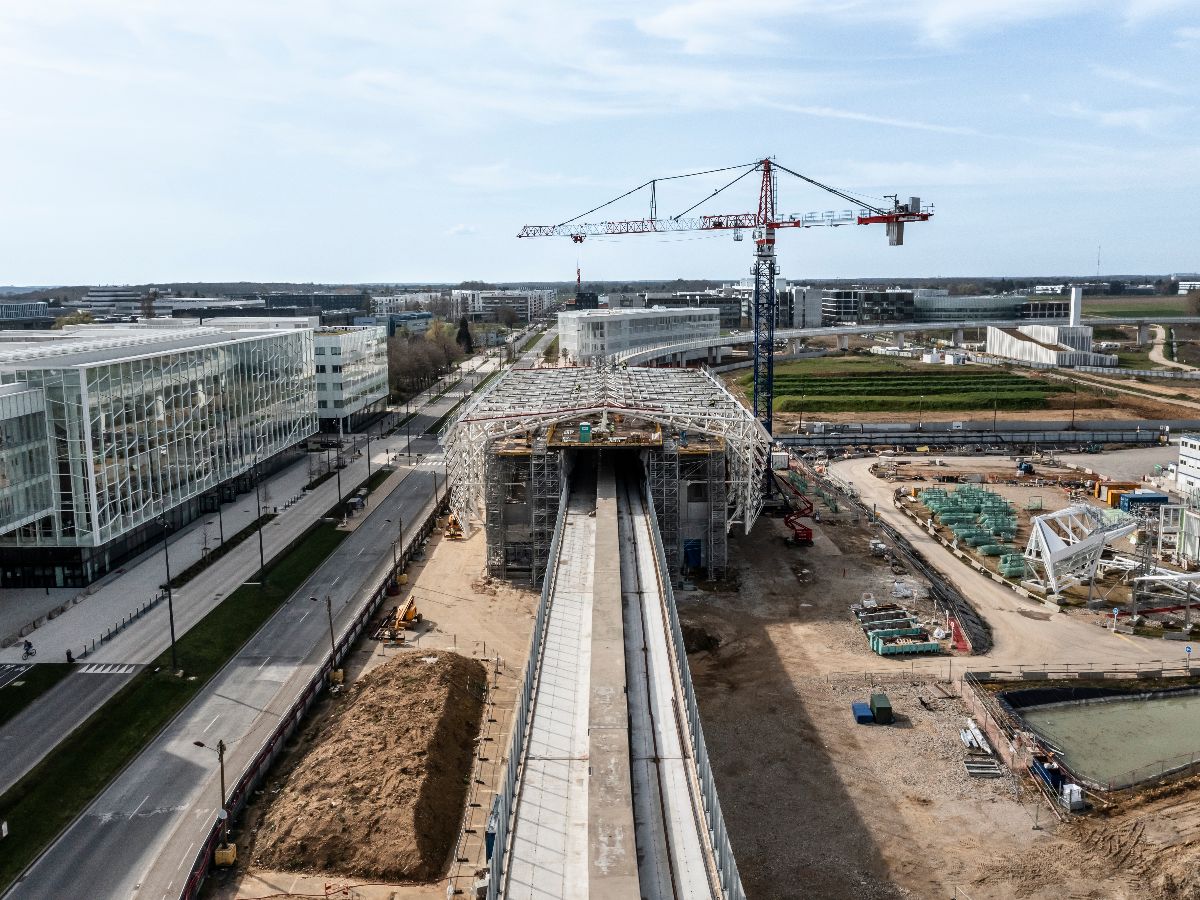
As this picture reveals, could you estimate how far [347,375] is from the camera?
254ft

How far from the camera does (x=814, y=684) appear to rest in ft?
103

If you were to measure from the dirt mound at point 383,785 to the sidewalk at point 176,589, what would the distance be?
977 centimetres

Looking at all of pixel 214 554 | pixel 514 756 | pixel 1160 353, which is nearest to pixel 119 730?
pixel 514 756

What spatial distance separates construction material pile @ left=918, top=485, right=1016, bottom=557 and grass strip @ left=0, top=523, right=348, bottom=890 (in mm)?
32668

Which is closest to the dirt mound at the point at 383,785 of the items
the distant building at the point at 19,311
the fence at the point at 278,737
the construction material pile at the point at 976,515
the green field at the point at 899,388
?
the fence at the point at 278,737

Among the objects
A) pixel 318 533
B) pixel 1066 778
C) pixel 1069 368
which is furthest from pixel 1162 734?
pixel 1069 368

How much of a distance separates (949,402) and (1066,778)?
75.1 m

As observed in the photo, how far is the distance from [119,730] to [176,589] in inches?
496

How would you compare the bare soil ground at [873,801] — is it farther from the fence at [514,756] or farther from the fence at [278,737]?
the fence at [278,737]

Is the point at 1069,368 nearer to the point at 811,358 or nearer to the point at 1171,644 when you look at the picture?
the point at 811,358

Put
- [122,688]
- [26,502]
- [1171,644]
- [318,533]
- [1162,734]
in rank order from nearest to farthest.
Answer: [1162,734], [122,688], [1171,644], [26,502], [318,533]

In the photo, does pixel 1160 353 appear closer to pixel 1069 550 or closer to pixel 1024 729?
pixel 1069 550

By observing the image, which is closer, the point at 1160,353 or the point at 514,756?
the point at 514,756

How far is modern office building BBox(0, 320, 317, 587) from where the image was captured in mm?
37688
